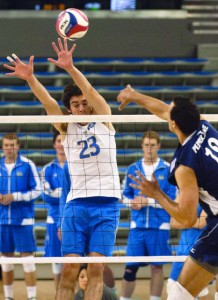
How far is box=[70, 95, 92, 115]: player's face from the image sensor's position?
23.9 feet

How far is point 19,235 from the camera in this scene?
10.1 metres

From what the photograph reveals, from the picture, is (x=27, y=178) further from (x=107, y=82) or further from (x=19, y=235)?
(x=107, y=82)

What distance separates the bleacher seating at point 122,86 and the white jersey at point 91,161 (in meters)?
6.52

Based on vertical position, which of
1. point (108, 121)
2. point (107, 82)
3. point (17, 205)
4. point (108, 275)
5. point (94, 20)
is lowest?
point (108, 275)

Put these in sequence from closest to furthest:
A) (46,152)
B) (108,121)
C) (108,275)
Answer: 1. (108,121)
2. (108,275)
3. (46,152)

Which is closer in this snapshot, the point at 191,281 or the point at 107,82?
the point at 191,281

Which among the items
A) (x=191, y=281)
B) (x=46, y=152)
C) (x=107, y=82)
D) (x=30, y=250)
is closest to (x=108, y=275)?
(x=30, y=250)

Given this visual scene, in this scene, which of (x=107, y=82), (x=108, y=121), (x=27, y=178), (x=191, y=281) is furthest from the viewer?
(x=107, y=82)

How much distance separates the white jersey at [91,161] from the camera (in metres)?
7.17

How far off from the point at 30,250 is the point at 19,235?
24 cm

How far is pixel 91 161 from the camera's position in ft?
23.7

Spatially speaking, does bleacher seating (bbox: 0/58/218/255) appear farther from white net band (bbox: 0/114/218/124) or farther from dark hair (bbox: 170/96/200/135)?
dark hair (bbox: 170/96/200/135)

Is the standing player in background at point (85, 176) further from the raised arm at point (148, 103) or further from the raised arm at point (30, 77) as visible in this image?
the raised arm at point (148, 103)

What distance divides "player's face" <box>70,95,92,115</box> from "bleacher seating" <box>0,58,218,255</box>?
6.46 meters
